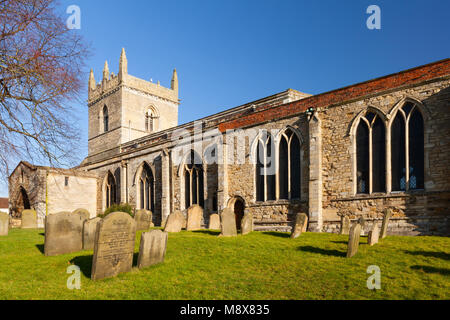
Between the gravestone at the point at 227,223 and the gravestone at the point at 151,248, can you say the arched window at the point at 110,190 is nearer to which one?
the gravestone at the point at 227,223

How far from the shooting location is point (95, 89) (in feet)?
132

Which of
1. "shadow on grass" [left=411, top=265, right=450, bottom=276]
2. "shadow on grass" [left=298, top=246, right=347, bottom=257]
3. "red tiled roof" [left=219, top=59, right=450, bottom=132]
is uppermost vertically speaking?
"red tiled roof" [left=219, top=59, right=450, bottom=132]

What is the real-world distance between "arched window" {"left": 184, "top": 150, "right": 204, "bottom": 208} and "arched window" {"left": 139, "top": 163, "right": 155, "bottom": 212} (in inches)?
137

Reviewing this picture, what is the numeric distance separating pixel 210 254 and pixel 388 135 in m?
8.24

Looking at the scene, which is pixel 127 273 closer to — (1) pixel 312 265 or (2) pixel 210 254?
(2) pixel 210 254

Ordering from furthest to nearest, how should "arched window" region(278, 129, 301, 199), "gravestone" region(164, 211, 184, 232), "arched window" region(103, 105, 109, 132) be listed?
"arched window" region(103, 105, 109, 132) → "arched window" region(278, 129, 301, 199) → "gravestone" region(164, 211, 184, 232)

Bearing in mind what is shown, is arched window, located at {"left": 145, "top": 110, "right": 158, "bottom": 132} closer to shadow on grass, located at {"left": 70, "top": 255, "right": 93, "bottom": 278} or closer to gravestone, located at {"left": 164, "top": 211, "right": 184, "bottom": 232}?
gravestone, located at {"left": 164, "top": 211, "right": 184, "bottom": 232}

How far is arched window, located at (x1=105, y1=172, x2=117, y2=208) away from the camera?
28.3 meters

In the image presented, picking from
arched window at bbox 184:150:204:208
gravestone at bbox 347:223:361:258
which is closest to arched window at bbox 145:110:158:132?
arched window at bbox 184:150:204:208

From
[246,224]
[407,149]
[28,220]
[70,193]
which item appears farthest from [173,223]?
[70,193]

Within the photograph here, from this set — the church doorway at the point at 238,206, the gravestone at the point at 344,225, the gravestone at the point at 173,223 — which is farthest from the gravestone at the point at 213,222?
the gravestone at the point at 344,225

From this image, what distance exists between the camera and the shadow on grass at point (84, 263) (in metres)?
8.02

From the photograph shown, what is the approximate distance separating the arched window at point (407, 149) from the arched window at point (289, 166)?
167 inches

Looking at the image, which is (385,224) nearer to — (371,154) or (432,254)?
(432,254)
